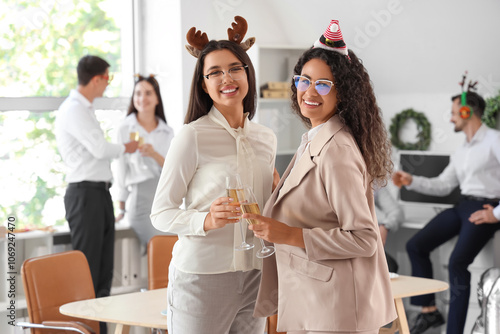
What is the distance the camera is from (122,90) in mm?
5934

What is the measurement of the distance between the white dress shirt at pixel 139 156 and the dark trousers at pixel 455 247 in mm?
2211

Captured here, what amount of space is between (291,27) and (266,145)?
13.3 ft

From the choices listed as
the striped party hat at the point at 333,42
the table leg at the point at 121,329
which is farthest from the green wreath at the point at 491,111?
the striped party hat at the point at 333,42

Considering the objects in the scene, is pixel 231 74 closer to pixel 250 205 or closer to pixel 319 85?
pixel 319 85

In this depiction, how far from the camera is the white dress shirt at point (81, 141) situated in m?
4.98

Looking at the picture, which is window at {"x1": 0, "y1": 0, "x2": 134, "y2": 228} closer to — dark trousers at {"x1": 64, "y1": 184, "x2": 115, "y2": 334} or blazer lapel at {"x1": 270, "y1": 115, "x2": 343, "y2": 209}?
dark trousers at {"x1": 64, "y1": 184, "x2": 115, "y2": 334}

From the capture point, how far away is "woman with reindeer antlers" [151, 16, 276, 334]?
225 cm

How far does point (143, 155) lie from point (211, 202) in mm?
3276

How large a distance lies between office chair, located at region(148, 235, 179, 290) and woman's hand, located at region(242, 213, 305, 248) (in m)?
2.03

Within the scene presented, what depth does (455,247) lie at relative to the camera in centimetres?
545

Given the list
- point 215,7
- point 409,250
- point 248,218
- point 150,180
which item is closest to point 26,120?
point 150,180

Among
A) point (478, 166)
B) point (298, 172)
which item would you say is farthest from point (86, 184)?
point (298, 172)

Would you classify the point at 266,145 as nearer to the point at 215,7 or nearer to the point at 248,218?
the point at 248,218

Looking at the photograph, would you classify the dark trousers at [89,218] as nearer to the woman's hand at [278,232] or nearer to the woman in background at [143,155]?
the woman in background at [143,155]
